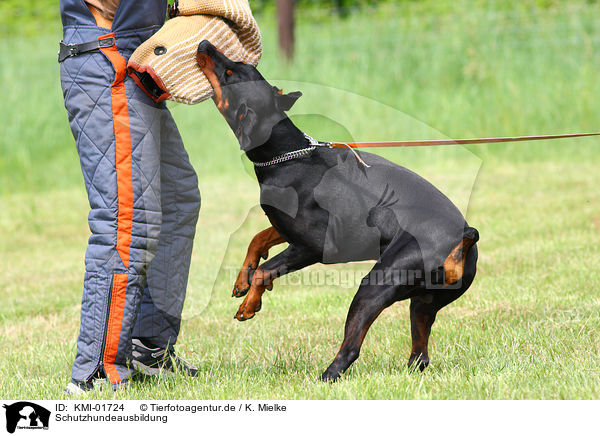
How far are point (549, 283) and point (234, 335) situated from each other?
2.19 meters

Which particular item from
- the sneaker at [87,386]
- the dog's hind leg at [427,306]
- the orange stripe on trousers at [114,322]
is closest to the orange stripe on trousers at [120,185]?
the orange stripe on trousers at [114,322]

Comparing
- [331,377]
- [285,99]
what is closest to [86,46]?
[285,99]

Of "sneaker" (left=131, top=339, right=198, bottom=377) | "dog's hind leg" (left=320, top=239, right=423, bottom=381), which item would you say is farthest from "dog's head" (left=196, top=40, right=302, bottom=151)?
"sneaker" (left=131, top=339, right=198, bottom=377)

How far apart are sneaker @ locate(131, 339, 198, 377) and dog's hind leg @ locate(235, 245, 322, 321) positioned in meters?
0.60

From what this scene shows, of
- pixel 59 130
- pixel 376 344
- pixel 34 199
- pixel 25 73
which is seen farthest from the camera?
pixel 25 73

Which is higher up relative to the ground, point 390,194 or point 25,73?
point 390,194

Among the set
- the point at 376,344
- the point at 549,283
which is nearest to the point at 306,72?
the point at 549,283

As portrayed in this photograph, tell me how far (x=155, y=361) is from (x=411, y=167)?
2887 mm

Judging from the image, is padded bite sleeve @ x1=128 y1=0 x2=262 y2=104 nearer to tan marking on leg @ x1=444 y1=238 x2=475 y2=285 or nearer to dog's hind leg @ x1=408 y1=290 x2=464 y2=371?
tan marking on leg @ x1=444 y1=238 x2=475 y2=285

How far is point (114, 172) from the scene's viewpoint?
3289 millimetres

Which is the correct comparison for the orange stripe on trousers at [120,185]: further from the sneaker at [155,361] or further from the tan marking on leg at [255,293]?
the tan marking on leg at [255,293]

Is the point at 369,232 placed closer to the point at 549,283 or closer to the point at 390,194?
the point at 390,194

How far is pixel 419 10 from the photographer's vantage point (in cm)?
1273
